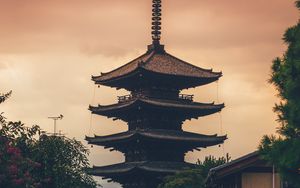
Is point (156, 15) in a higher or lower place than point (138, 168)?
higher

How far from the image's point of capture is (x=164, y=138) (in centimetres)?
7000

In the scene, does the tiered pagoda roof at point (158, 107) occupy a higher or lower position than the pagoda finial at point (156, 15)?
lower

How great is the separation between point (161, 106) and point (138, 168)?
18.9ft

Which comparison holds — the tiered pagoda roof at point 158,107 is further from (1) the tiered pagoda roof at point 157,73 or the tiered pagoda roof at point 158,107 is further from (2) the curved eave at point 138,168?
(2) the curved eave at point 138,168

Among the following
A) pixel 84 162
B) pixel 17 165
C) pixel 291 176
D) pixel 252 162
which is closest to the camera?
pixel 291 176

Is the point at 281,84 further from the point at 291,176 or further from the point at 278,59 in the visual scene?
the point at 291,176

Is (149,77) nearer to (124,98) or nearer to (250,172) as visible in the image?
(124,98)

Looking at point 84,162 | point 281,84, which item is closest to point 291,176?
point 281,84

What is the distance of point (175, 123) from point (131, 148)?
177 inches

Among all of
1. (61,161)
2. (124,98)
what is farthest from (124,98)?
(61,161)

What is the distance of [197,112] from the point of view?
243 feet

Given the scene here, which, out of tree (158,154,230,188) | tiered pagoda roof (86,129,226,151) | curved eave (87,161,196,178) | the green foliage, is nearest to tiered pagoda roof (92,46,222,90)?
A: tiered pagoda roof (86,129,226,151)

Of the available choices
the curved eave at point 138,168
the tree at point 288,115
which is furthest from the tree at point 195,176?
the tree at point 288,115

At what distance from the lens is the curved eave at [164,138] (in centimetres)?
7000
